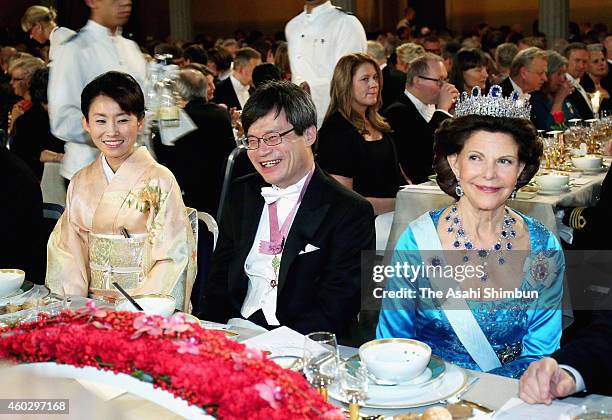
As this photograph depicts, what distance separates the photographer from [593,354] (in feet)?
6.52

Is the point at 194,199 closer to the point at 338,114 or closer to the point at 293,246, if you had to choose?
the point at 338,114

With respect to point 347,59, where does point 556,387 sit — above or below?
below

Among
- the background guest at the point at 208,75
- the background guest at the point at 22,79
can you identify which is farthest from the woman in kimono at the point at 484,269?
the background guest at the point at 22,79

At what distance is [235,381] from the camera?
3.77 feet

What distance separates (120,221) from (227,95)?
17.3ft

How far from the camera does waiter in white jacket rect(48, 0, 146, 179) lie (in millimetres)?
4301

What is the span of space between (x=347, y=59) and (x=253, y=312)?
2.57 meters

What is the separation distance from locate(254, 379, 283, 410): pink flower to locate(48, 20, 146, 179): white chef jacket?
11.0ft

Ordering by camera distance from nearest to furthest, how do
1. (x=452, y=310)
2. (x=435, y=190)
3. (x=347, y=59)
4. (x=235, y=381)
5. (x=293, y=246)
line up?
1. (x=235, y=381)
2. (x=452, y=310)
3. (x=293, y=246)
4. (x=435, y=190)
5. (x=347, y=59)

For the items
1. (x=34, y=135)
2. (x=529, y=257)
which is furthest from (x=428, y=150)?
(x=529, y=257)

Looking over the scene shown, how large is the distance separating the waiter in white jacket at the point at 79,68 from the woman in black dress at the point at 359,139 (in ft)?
4.02

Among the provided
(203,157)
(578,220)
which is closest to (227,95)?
(203,157)

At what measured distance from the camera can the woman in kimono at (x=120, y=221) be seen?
3131 mm

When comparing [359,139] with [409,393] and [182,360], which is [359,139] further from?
[182,360]
